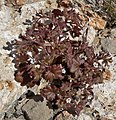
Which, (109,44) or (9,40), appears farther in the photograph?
(109,44)

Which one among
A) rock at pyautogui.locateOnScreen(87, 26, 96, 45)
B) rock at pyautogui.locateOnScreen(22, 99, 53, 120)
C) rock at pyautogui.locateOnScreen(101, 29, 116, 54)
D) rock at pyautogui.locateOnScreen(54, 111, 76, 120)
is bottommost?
rock at pyautogui.locateOnScreen(54, 111, 76, 120)

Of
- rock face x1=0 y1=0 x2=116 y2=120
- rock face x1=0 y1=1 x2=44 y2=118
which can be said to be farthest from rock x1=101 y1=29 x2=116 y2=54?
rock face x1=0 y1=1 x2=44 y2=118

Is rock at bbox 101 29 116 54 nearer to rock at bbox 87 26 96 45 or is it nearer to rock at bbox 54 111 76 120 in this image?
rock at bbox 87 26 96 45

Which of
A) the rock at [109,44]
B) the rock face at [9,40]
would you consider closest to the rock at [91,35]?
the rock at [109,44]

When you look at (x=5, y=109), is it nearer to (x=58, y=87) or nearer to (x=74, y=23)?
(x=58, y=87)

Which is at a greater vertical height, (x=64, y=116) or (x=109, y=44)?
(x=109, y=44)

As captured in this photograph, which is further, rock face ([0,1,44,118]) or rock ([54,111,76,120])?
rock ([54,111,76,120])

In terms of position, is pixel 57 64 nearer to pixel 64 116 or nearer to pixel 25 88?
pixel 25 88

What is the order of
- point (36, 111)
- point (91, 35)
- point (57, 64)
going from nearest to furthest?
1. point (36, 111)
2. point (57, 64)
3. point (91, 35)

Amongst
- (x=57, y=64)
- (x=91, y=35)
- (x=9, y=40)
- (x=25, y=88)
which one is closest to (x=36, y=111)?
(x=25, y=88)
